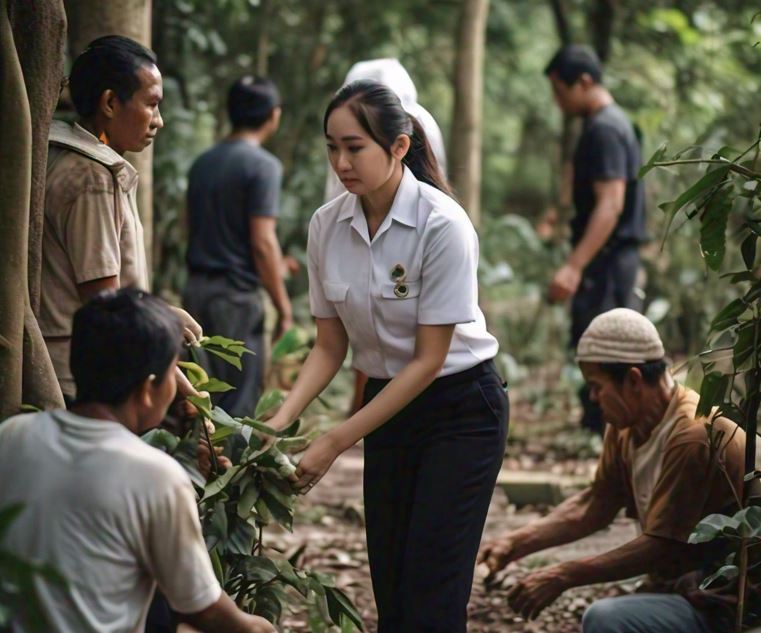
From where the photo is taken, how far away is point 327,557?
624cm

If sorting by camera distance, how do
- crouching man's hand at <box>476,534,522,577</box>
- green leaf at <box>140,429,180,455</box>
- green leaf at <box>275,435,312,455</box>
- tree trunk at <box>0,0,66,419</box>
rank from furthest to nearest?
crouching man's hand at <box>476,534,522,577</box> < green leaf at <box>275,435,312,455</box> < green leaf at <box>140,429,180,455</box> < tree trunk at <box>0,0,66,419</box>

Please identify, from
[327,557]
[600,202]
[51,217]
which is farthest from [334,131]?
[600,202]

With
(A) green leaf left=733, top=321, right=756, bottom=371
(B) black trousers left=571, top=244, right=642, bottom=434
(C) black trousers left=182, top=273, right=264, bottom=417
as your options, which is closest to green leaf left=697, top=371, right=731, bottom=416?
(A) green leaf left=733, top=321, right=756, bottom=371

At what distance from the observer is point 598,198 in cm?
769

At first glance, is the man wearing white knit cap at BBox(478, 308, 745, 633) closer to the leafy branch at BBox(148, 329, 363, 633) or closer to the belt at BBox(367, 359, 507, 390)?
the belt at BBox(367, 359, 507, 390)

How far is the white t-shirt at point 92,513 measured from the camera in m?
2.77

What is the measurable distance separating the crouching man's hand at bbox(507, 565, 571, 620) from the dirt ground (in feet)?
2.69

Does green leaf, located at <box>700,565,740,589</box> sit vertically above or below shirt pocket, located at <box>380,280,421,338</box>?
below

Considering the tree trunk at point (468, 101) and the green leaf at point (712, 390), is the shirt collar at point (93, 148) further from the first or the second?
the tree trunk at point (468, 101)

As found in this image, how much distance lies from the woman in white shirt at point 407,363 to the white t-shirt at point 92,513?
925 millimetres

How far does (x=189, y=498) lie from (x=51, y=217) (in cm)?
144

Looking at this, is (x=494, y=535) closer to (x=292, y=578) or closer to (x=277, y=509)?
(x=292, y=578)

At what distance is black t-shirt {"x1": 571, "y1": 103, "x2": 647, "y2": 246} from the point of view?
762 cm

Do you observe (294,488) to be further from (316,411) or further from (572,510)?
(316,411)
